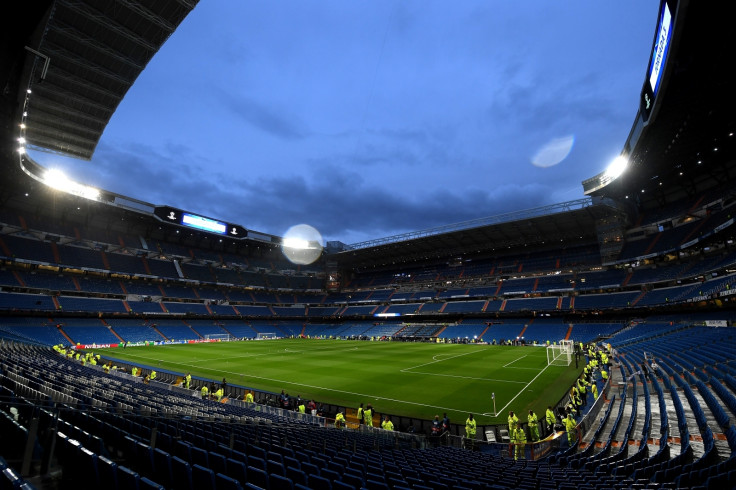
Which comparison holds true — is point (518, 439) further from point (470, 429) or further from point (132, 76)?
point (132, 76)

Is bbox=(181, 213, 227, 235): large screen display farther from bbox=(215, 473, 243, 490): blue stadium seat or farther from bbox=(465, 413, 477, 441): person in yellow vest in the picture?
bbox=(215, 473, 243, 490): blue stadium seat

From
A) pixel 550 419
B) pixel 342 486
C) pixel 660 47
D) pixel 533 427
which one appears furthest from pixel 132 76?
pixel 660 47

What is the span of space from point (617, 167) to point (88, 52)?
176 ft

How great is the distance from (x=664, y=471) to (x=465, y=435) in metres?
9.54

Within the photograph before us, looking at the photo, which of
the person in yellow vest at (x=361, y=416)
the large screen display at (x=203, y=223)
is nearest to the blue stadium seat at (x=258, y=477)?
the person in yellow vest at (x=361, y=416)

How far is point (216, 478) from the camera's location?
4.35 metres

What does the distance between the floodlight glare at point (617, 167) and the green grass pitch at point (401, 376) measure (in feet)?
78.1

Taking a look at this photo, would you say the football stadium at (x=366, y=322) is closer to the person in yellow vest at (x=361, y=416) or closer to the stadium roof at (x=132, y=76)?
the stadium roof at (x=132, y=76)

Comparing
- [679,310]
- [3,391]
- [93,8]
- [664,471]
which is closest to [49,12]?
[93,8]

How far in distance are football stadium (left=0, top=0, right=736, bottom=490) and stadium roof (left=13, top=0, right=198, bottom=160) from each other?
13 cm

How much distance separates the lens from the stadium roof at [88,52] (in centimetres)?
1756

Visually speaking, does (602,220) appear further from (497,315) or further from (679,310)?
(497,315)

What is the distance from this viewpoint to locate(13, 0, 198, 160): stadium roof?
17562mm

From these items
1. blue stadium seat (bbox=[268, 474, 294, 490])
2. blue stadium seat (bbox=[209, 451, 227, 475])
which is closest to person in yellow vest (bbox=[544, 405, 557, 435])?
blue stadium seat (bbox=[268, 474, 294, 490])
